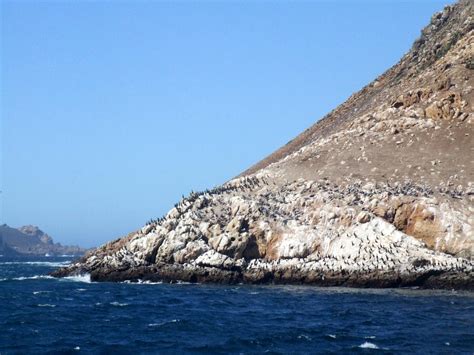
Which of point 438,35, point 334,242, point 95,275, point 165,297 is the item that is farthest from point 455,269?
point 438,35

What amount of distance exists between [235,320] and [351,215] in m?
24.7

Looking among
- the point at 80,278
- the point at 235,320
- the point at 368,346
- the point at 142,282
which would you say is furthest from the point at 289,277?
the point at 368,346

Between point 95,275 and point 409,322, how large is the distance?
3737cm

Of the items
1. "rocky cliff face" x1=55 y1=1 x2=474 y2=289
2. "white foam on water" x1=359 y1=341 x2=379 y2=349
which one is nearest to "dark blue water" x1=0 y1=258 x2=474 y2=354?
"white foam on water" x1=359 y1=341 x2=379 y2=349

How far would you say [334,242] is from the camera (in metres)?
65.8

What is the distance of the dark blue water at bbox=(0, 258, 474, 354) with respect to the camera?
37.5 m

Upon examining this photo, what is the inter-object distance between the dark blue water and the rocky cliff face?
367 cm

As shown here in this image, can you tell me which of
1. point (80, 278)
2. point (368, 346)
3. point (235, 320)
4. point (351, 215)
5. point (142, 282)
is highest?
point (351, 215)

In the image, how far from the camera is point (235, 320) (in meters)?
45.4

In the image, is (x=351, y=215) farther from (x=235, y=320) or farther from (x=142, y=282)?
(x=235, y=320)

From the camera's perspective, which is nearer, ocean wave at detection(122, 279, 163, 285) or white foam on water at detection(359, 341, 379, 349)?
white foam on water at detection(359, 341, 379, 349)

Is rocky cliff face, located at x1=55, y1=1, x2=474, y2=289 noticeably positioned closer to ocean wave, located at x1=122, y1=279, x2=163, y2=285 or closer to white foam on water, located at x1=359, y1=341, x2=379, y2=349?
ocean wave, located at x1=122, y1=279, x2=163, y2=285

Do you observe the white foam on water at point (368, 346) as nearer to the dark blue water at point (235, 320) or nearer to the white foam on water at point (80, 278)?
the dark blue water at point (235, 320)

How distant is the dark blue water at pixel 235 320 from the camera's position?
37.5 metres
